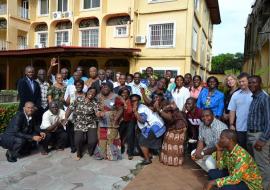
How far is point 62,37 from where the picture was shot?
21.1m

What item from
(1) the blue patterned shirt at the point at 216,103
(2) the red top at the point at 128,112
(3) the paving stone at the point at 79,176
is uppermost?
(1) the blue patterned shirt at the point at 216,103

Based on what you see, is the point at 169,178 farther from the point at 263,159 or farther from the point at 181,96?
the point at 181,96

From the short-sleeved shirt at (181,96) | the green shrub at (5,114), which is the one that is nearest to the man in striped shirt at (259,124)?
the short-sleeved shirt at (181,96)

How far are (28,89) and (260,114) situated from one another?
499cm

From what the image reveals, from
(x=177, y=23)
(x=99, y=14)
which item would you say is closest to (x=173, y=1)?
(x=177, y=23)

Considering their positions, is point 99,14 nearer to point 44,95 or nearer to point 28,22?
point 28,22

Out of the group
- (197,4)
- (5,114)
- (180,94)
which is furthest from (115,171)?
(197,4)

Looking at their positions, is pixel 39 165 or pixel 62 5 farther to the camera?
pixel 62 5

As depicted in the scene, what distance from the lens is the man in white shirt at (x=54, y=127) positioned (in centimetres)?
653

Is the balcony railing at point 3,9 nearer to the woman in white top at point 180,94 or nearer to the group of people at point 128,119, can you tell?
the group of people at point 128,119

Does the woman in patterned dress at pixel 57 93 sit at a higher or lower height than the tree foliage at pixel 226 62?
lower

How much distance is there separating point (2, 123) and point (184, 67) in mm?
10867

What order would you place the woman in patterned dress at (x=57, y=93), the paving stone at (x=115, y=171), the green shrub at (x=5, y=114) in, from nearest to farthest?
the paving stone at (x=115, y=171), the woman in patterned dress at (x=57, y=93), the green shrub at (x=5, y=114)

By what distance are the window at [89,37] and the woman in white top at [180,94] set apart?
13.5 metres
